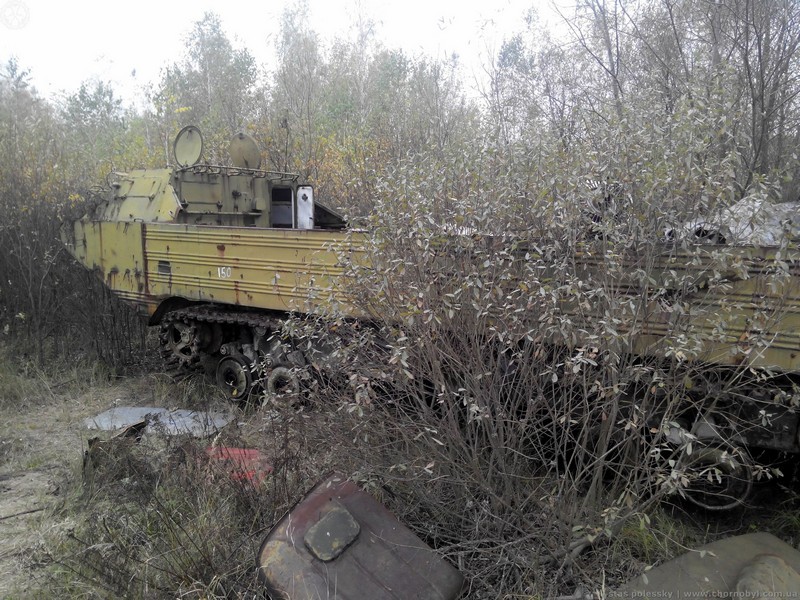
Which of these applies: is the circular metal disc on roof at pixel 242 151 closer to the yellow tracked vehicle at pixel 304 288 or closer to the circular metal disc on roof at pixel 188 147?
the yellow tracked vehicle at pixel 304 288

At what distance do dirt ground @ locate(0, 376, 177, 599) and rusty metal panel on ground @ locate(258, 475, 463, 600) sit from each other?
1.26 metres

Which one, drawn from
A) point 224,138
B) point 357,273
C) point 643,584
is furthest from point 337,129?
point 643,584

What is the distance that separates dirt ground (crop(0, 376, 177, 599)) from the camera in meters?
3.87

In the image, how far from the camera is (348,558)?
10.4ft

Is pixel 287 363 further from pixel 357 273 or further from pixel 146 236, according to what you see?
pixel 357 273

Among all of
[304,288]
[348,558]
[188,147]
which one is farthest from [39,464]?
[188,147]

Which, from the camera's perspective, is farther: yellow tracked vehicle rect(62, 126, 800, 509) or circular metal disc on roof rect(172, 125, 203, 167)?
circular metal disc on roof rect(172, 125, 203, 167)

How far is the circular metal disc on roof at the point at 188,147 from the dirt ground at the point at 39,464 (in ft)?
7.74

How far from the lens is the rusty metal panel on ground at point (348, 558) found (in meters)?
3.04

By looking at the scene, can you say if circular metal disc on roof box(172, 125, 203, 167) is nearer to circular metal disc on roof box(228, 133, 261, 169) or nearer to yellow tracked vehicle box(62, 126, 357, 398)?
yellow tracked vehicle box(62, 126, 357, 398)

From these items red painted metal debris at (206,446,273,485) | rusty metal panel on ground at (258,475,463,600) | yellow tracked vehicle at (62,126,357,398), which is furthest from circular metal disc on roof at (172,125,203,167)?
rusty metal panel on ground at (258,475,463,600)

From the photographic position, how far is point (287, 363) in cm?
613

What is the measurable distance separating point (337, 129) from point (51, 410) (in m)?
10.5

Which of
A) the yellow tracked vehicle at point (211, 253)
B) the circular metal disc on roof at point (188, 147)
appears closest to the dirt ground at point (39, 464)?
the yellow tracked vehicle at point (211, 253)
